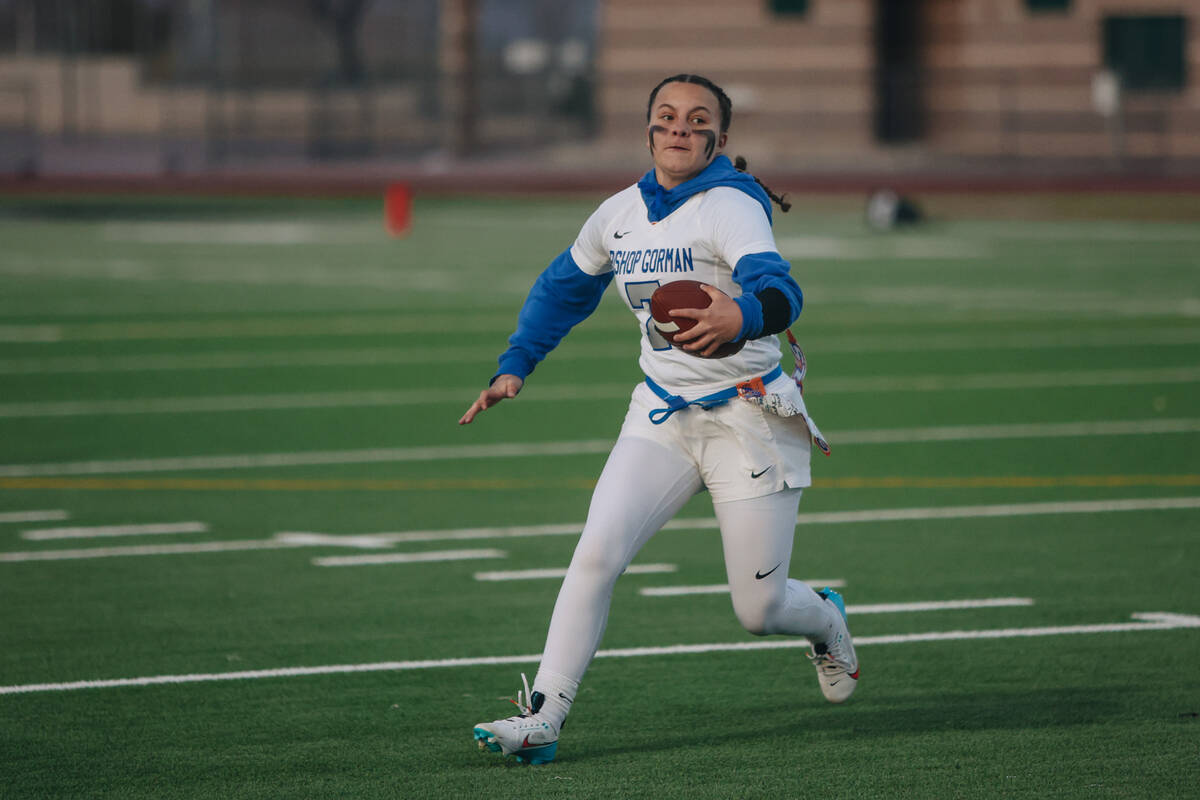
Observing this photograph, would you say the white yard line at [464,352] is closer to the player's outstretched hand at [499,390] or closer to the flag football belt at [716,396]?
the player's outstretched hand at [499,390]

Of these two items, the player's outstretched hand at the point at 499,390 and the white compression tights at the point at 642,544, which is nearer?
the white compression tights at the point at 642,544

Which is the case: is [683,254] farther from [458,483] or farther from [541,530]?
[458,483]

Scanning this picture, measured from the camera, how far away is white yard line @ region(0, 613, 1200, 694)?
7184 mm

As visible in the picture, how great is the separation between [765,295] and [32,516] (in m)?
6.25

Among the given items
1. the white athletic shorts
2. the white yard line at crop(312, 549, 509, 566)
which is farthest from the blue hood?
the white yard line at crop(312, 549, 509, 566)

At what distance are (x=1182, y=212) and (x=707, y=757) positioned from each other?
107 feet

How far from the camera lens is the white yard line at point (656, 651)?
23.6 ft

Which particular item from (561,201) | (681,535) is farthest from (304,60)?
(681,535)

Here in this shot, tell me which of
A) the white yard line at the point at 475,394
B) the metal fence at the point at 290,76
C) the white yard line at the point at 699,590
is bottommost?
the white yard line at the point at 699,590

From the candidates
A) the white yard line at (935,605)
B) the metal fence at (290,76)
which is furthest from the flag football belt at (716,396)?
the metal fence at (290,76)

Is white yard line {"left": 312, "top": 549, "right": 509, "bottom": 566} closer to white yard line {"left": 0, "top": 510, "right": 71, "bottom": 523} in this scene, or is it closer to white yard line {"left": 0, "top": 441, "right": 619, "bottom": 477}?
white yard line {"left": 0, "top": 510, "right": 71, "bottom": 523}

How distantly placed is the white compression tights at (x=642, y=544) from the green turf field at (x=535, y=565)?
417 millimetres

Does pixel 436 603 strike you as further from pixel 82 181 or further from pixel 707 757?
pixel 82 181

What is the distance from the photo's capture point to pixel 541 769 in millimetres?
6062
